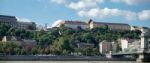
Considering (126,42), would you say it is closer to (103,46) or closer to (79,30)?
(103,46)

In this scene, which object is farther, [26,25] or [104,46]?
[26,25]

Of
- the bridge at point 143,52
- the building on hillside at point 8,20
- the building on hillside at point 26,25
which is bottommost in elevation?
the bridge at point 143,52

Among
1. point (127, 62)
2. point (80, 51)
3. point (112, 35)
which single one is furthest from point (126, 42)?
point (127, 62)

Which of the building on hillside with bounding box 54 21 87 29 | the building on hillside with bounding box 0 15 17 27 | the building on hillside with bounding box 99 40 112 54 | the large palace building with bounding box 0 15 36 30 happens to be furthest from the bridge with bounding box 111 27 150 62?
the building on hillside with bounding box 54 21 87 29

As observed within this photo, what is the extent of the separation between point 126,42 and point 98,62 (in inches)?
1188

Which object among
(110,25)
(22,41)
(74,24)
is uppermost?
(74,24)

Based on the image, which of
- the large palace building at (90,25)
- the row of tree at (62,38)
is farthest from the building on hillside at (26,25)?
the row of tree at (62,38)

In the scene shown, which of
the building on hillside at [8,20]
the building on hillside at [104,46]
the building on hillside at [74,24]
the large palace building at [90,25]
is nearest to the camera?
the building on hillside at [104,46]

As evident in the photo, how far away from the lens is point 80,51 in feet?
151

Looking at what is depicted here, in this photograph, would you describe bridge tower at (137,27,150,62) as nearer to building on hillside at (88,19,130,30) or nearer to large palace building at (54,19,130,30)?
large palace building at (54,19,130,30)

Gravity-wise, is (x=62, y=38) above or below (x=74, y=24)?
below

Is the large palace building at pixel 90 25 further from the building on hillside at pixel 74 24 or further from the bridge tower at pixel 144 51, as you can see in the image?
the bridge tower at pixel 144 51

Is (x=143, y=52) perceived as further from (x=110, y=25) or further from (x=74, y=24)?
(x=110, y=25)

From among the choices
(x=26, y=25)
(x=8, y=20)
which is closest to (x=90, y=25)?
(x=26, y=25)
